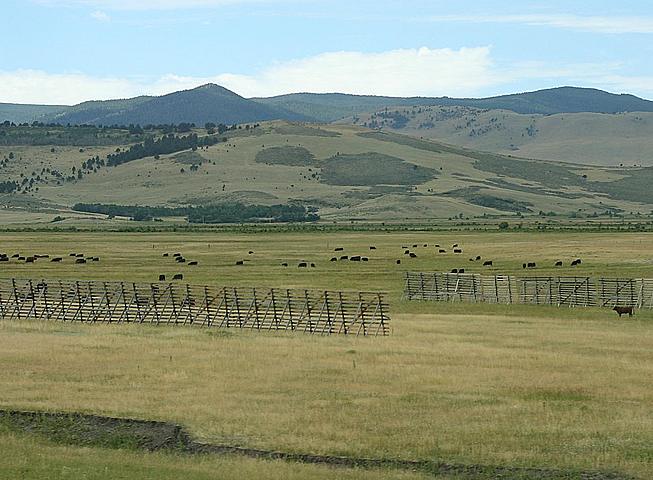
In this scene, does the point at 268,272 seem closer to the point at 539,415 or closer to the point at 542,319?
the point at 542,319

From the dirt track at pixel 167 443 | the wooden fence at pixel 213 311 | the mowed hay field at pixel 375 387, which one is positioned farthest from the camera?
the wooden fence at pixel 213 311

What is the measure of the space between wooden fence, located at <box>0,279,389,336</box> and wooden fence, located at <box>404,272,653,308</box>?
21.2 feet

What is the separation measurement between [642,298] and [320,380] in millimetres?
30982

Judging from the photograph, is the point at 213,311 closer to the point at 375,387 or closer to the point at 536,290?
the point at 536,290

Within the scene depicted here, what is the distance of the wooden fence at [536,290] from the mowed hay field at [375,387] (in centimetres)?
311

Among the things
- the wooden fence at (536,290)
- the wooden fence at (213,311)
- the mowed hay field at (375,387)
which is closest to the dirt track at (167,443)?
the mowed hay field at (375,387)

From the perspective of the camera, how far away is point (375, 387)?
1286 inches

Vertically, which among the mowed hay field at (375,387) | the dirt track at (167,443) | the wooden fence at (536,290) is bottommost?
the wooden fence at (536,290)

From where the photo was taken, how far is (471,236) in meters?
130

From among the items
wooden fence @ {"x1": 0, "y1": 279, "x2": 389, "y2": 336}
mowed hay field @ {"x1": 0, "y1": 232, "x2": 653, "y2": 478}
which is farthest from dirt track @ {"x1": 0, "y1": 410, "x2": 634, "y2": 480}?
wooden fence @ {"x1": 0, "y1": 279, "x2": 389, "y2": 336}

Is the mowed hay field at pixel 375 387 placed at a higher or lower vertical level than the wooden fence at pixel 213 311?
higher

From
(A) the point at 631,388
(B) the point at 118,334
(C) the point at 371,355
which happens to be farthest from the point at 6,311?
(A) the point at 631,388

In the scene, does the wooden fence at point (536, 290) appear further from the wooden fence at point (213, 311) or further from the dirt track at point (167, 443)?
the dirt track at point (167, 443)

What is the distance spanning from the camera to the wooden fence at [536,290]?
201 feet
